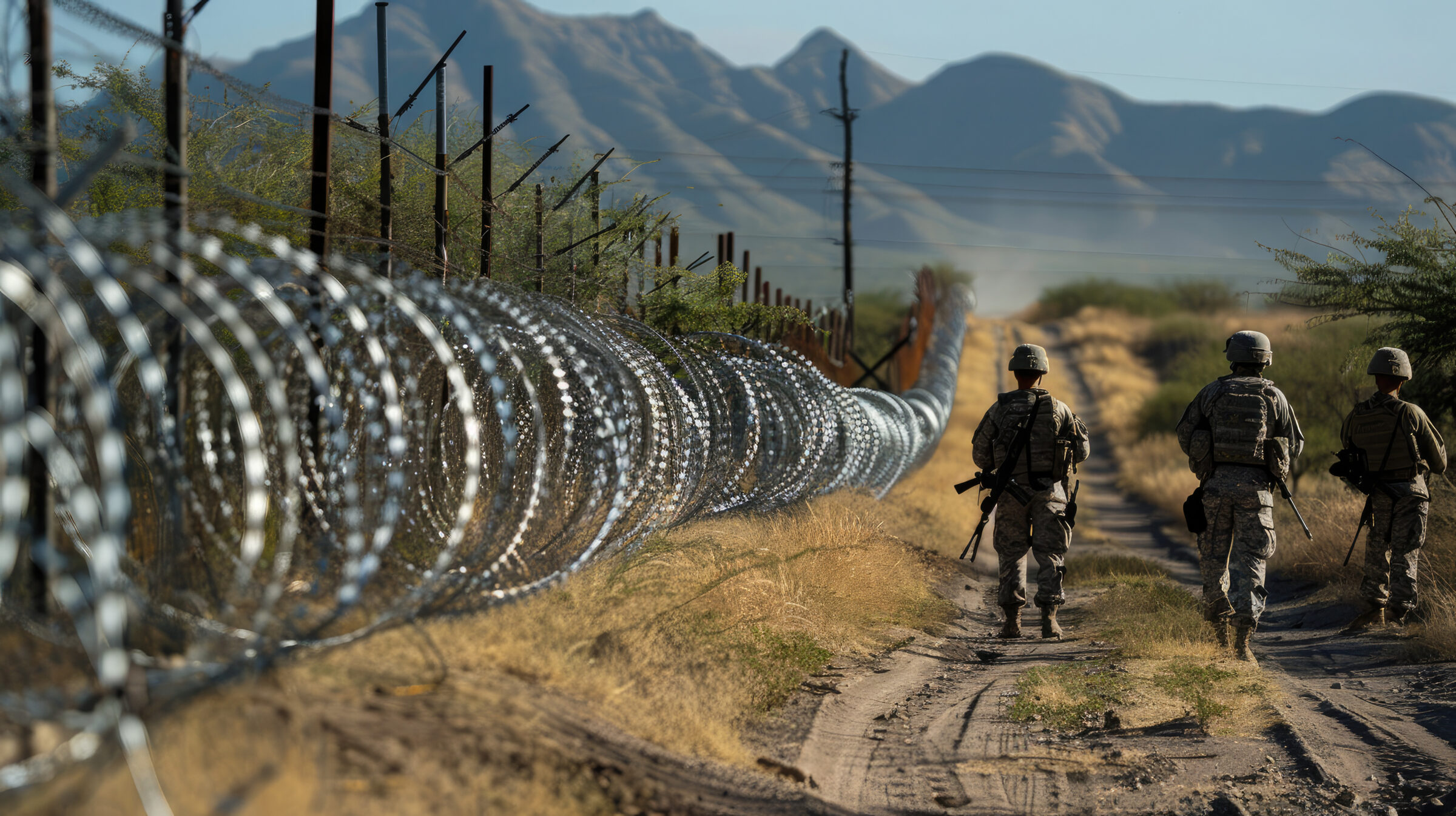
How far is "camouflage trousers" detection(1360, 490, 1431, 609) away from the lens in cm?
883

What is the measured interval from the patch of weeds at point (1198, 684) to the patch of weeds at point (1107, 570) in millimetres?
4897

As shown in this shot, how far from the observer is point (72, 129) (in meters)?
13.3

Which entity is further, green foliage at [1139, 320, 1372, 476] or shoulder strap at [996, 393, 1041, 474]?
green foliage at [1139, 320, 1372, 476]

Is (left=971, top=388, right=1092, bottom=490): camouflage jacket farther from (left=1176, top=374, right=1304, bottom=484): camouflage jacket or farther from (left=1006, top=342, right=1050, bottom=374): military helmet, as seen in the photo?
(left=1176, top=374, right=1304, bottom=484): camouflage jacket

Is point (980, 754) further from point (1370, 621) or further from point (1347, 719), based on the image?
point (1370, 621)

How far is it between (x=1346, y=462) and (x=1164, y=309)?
73790mm

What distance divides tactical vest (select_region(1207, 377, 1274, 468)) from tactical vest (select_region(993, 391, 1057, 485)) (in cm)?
117

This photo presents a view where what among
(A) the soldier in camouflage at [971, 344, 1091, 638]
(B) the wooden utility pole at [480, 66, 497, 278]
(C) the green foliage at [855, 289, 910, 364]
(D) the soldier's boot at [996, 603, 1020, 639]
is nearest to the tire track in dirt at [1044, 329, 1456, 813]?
(A) the soldier in camouflage at [971, 344, 1091, 638]

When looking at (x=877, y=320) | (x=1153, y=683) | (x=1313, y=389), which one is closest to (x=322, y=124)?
(x=1153, y=683)

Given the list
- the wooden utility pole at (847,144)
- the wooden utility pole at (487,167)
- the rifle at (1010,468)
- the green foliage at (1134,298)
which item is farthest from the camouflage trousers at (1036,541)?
the green foliage at (1134,298)

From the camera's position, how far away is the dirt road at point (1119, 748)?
16.8 ft

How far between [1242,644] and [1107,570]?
5.21 m

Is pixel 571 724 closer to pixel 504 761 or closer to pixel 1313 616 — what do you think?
pixel 504 761

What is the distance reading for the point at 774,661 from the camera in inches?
286
